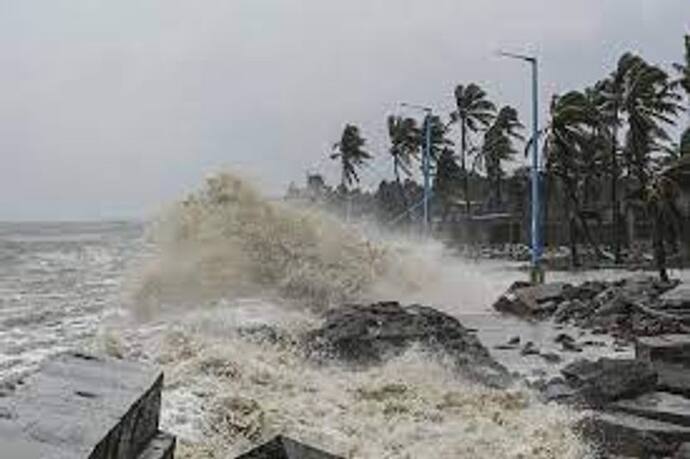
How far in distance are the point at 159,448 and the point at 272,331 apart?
30.8ft

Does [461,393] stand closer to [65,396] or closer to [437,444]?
[437,444]

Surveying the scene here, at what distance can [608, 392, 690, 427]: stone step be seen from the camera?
33.5ft

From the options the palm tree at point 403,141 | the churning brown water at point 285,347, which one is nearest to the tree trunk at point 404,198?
the palm tree at point 403,141

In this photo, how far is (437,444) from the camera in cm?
986

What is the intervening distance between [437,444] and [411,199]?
10060cm

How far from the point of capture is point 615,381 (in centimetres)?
1118

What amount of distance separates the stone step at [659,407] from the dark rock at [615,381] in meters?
0.10

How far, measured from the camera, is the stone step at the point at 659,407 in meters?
10.2

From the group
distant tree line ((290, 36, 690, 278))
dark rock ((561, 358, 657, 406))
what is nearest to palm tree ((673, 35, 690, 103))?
distant tree line ((290, 36, 690, 278))

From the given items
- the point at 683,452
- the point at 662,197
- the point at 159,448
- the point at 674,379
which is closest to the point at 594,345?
the point at 674,379

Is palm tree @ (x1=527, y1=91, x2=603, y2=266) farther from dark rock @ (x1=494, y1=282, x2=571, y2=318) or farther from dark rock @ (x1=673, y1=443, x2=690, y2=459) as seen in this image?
dark rock @ (x1=673, y1=443, x2=690, y2=459)

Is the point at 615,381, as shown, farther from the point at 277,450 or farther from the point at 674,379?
the point at 277,450

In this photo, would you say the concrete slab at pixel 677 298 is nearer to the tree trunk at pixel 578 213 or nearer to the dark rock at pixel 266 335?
the dark rock at pixel 266 335

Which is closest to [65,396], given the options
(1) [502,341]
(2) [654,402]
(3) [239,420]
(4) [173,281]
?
(3) [239,420]
